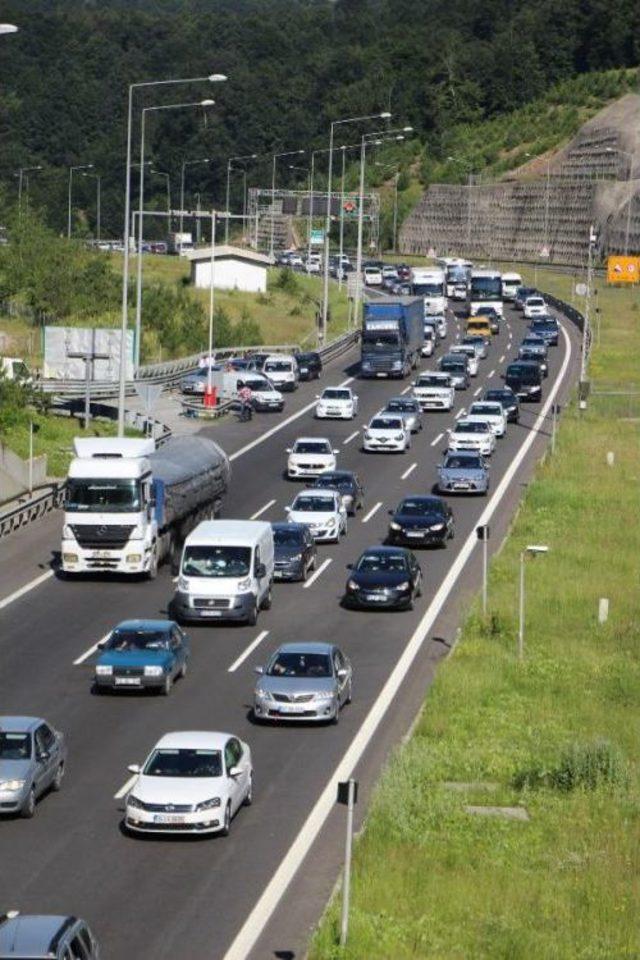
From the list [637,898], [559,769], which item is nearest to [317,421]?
[559,769]

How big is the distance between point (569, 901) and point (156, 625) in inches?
577

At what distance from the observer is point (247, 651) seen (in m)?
44.2

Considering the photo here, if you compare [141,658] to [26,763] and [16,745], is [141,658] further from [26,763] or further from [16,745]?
[26,763]

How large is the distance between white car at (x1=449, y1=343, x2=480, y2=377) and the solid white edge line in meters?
36.4

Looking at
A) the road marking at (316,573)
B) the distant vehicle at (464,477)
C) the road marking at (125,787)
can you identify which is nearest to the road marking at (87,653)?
the road marking at (316,573)

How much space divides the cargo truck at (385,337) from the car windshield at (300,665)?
57126 millimetres

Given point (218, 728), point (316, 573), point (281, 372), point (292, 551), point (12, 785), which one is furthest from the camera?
point (281, 372)

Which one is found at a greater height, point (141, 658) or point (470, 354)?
point (470, 354)

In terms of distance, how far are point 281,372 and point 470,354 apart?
427 inches

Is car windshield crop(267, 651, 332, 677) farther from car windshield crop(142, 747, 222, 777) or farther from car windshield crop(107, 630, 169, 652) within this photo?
car windshield crop(142, 747, 222, 777)

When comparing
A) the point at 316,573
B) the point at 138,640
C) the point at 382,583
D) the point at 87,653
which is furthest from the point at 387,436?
the point at 138,640

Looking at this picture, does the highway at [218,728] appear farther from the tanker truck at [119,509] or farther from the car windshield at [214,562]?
the car windshield at [214,562]

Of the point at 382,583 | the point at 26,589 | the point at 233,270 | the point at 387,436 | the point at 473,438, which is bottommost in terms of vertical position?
the point at 26,589

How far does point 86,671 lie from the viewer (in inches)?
1654
